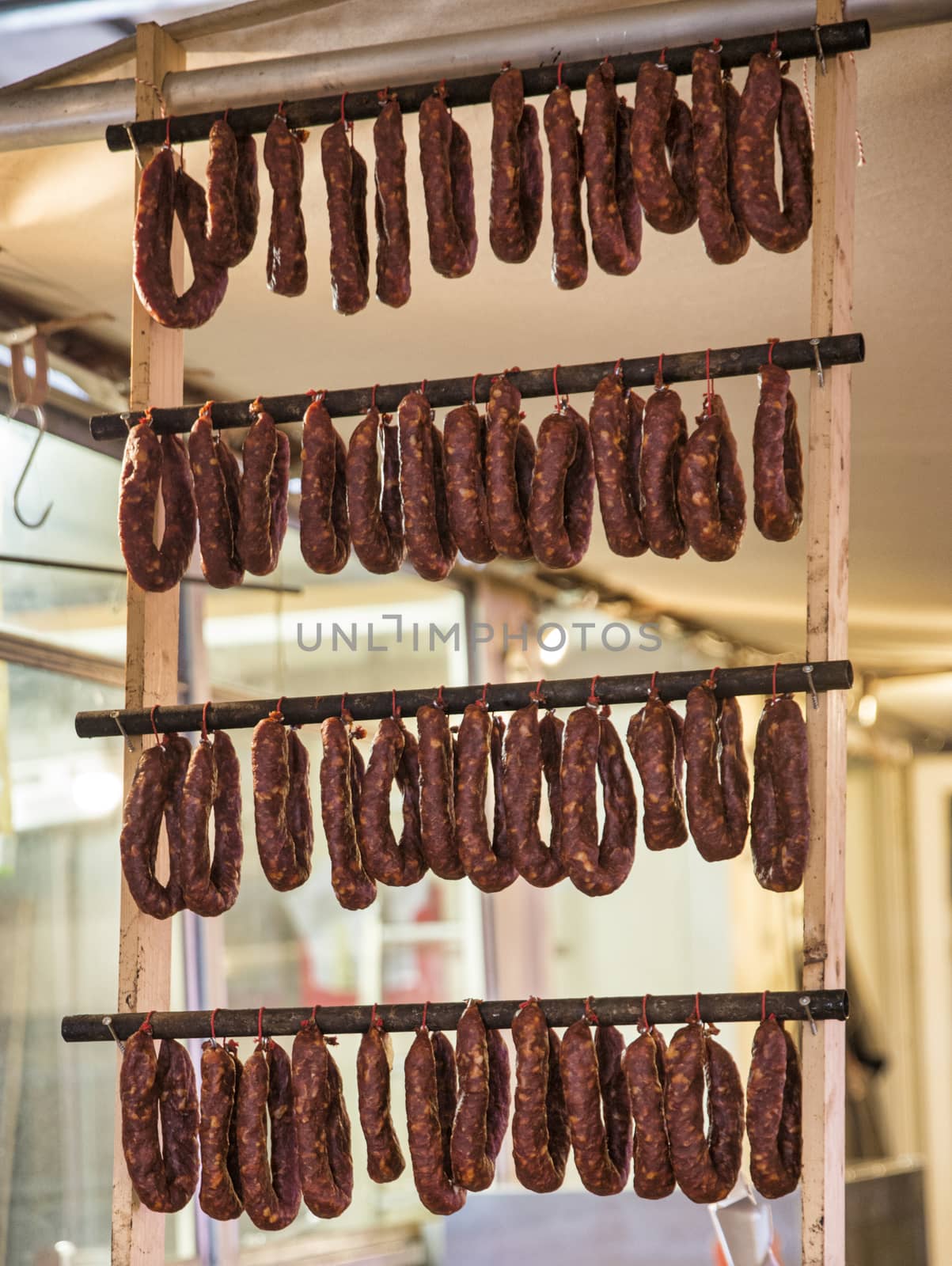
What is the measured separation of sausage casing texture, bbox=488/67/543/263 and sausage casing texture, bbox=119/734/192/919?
3.60 ft

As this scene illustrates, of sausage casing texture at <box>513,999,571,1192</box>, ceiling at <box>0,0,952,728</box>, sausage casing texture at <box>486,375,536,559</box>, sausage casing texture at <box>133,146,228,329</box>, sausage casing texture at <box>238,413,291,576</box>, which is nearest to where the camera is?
sausage casing texture at <box>513,999,571,1192</box>

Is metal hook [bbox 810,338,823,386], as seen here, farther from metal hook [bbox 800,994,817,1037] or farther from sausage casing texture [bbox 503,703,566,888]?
metal hook [bbox 800,994,817,1037]

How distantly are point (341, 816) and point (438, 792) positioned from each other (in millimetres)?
185

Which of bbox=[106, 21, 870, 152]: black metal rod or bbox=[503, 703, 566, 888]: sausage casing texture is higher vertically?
bbox=[106, 21, 870, 152]: black metal rod

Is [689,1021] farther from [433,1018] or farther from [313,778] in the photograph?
[313,778]

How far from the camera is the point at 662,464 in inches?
101

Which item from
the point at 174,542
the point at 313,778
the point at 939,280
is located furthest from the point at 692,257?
the point at 313,778

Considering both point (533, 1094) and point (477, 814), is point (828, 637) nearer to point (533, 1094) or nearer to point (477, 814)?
point (477, 814)

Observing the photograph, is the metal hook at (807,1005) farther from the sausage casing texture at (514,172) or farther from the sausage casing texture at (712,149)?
the sausage casing texture at (514,172)

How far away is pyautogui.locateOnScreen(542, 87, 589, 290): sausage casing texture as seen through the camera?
2.67m

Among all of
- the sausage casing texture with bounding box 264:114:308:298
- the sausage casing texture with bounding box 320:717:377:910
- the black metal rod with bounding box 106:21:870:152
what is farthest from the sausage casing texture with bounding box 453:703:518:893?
the black metal rod with bounding box 106:21:870:152

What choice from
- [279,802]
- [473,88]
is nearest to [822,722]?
[279,802]

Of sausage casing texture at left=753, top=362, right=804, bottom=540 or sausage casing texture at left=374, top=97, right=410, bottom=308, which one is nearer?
sausage casing texture at left=753, top=362, right=804, bottom=540

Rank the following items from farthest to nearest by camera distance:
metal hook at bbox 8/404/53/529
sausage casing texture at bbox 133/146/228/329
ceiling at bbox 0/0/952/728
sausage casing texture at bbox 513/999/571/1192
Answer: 1. metal hook at bbox 8/404/53/529
2. ceiling at bbox 0/0/952/728
3. sausage casing texture at bbox 133/146/228/329
4. sausage casing texture at bbox 513/999/571/1192
